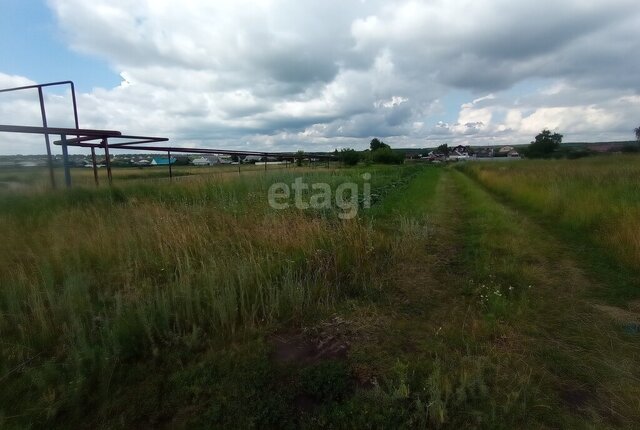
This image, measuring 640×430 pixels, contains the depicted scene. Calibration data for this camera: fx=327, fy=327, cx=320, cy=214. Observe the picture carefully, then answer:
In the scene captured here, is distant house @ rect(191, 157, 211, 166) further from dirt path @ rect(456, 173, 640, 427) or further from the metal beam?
dirt path @ rect(456, 173, 640, 427)

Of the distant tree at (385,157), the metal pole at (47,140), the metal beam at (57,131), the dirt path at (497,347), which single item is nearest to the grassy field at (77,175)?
the metal pole at (47,140)

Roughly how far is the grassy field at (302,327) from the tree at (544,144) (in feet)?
238

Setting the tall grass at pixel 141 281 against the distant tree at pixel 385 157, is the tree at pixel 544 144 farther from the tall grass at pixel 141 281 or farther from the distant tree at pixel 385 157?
the tall grass at pixel 141 281

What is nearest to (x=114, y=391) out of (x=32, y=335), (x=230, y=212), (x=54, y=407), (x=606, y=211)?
(x=54, y=407)

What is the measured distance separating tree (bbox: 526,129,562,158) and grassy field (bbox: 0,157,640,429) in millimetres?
72523

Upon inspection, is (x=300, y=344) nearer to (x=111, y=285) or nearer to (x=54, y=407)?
(x=54, y=407)

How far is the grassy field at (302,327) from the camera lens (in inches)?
101

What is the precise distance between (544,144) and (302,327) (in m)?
81.4

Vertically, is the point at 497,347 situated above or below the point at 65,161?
below

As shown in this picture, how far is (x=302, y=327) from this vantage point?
3646 millimetres

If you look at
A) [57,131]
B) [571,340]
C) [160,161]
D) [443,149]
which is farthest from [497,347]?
[443,149]

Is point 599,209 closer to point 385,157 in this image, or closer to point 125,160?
point 125,160

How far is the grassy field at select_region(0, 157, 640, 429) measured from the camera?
257 cm

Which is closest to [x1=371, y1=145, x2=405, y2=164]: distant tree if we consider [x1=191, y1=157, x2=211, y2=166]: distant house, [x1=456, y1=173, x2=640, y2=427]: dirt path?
[x1=191, y1=157, x2=211, y2=166]: distant house
